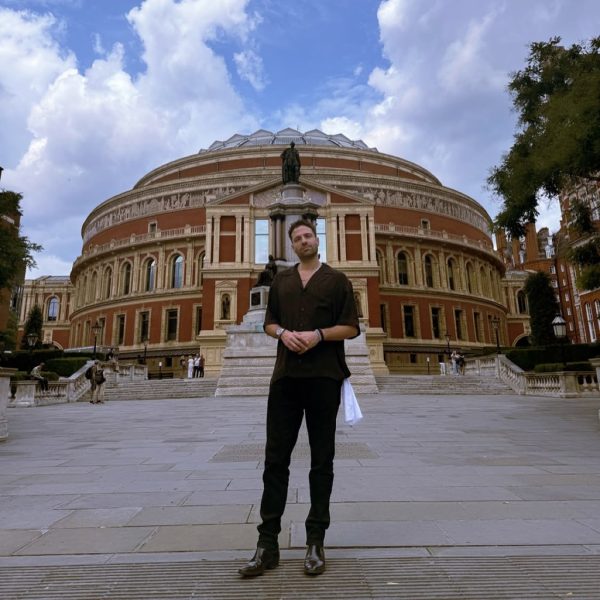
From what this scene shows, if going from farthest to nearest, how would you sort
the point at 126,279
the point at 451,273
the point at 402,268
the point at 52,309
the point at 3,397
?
the point at 52,309, the point at 451,273, the point at 126,279, the point at 402,268, the point at 3,397

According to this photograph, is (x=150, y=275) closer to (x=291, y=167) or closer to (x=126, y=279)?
(x=126, y=279)

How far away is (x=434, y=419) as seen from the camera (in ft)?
36.0

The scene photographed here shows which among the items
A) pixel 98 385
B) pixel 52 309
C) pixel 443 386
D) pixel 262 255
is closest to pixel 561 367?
pixel 443 386

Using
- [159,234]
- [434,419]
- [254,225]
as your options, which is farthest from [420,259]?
[434,419]

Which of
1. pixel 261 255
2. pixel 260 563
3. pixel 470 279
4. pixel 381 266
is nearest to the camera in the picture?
pixel 260 563

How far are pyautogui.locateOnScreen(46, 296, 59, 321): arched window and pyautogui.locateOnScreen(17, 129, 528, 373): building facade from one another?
14.6 m

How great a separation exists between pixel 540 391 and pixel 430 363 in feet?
74.4

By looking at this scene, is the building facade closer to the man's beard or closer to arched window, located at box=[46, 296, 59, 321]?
arched window, located at box=[46, 296, 59, 321]

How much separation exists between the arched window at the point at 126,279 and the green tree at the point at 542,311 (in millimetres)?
36906

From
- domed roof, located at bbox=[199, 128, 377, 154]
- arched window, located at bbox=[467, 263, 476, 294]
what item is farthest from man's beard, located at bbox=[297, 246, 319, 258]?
domed roof, located at bbox=[199, 128, 377, 154]

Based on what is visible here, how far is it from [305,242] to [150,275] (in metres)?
46.4

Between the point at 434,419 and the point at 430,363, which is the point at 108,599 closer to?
the point at 434,419

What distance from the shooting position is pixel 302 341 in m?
2.87

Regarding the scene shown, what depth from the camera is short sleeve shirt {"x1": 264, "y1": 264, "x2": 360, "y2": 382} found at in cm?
293
